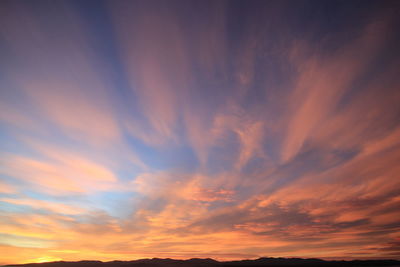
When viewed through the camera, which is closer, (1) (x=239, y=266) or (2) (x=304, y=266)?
(2) (x=304, y=266)

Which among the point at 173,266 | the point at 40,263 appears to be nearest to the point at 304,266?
the point at 173,266

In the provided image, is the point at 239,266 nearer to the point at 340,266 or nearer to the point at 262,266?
the point at 262,266

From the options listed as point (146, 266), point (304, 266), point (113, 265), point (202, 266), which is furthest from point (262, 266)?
point (113, 265)

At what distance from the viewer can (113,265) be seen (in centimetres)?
18638

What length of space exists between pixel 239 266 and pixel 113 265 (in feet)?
356

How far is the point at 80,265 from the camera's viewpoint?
180m

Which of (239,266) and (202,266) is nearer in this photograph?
(202,266)

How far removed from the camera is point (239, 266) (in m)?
189

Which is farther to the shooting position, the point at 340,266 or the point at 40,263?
the point at 40,263

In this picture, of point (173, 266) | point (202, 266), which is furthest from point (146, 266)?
point (202, 266)

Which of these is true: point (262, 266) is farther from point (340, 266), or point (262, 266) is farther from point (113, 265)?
point (113, 265)

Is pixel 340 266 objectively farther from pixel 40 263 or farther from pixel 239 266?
pixel 40 263

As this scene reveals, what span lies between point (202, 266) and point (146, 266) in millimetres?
48146

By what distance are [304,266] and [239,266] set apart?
52353 millimetres
